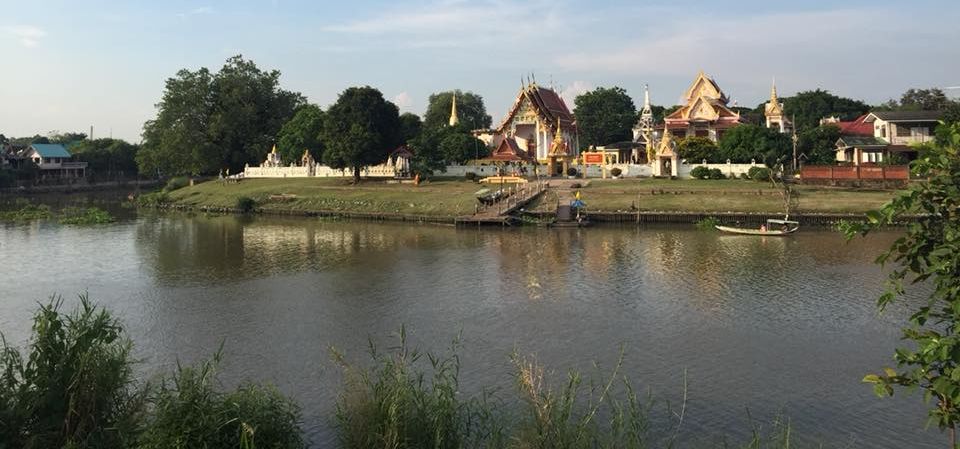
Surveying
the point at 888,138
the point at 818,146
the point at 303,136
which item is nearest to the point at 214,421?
the point at 818,146

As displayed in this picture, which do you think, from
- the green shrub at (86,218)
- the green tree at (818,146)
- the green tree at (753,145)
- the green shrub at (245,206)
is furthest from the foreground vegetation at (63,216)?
the green tree at (818,146)

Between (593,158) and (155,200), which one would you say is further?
(155,200)

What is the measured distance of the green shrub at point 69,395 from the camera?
1030cm

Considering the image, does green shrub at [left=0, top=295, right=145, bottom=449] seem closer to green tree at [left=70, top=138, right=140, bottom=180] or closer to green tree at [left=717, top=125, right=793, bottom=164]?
green tree at [left=717, top=125, right=793, bottom=164]

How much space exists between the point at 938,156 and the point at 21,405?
37.2 feet

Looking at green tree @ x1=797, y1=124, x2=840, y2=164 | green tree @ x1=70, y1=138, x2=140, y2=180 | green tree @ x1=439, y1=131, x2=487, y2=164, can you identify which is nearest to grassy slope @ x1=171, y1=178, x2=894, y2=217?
green tree @ x1=439, y1=131, x2=487, y2=164

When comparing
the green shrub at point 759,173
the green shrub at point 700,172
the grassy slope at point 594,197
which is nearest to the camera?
the grassy slope at point 594,197

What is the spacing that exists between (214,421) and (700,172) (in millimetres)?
52510

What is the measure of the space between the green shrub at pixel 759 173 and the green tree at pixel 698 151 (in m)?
5.47

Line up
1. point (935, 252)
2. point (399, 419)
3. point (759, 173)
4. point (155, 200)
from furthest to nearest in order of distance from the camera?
point (155, 200)
point (759, 173)
point (399, 419)
point (935, 252)

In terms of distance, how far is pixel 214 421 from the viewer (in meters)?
9.89

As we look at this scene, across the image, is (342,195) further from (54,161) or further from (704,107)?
(54,161)

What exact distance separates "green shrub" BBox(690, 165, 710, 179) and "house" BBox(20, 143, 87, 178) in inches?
3179

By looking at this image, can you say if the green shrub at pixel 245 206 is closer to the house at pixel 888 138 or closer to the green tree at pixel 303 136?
the green tree at pixel 303 136
